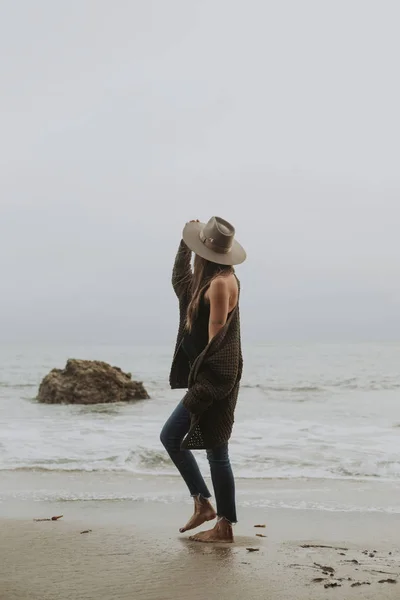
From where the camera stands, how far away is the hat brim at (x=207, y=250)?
13.0 ft

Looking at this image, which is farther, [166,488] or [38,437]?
[38,437]

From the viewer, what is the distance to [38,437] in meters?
9.55

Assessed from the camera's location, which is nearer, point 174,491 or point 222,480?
point 222,480

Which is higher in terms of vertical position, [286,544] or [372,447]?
[372,447]

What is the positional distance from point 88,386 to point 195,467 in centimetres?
1158

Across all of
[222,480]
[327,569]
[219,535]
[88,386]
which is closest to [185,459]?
[222,480]

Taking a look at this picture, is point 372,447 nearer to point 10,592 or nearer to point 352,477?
point 352,477

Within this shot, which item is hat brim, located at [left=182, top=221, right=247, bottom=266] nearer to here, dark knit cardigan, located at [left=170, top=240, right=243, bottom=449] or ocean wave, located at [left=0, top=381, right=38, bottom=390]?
dark knit cardigan, located at [left=170, top=240, right=243, bottom=449]

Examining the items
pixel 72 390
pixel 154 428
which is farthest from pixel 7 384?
pixel 154 428

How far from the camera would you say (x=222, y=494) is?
4.01m

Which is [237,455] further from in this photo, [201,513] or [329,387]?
[329,387]

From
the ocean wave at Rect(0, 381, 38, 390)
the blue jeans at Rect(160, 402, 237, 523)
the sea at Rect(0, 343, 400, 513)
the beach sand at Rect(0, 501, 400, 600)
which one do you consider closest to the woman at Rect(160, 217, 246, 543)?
the blue jeans at Rect(160, 402, 237, 523)

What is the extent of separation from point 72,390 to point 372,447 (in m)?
8.37

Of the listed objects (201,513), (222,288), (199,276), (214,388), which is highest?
(199,276)
